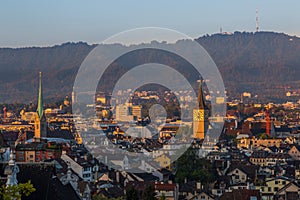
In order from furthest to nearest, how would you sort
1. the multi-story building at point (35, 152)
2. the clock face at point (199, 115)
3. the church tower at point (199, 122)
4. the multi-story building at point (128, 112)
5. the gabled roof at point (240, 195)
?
the multi-story building at point (128, 112), the clock face at point (199, 115), the church tower at point (199, 122), the multi-story building at point (35, 152), the gabled roof at point (240, 195)

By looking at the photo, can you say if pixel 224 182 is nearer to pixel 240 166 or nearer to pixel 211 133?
pixel 240 166

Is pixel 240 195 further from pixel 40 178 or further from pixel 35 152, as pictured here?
pixel 35 152

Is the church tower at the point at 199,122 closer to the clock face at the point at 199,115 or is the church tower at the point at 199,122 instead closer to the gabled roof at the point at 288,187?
the clock face at the point at 199,115

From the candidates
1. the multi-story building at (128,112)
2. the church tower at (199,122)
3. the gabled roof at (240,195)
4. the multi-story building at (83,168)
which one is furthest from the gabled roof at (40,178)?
the multi-story building at (128,112)

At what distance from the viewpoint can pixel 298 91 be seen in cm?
16612

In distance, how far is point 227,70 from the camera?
554 feet

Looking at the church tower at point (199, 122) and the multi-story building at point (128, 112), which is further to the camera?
the multi-story building at point (128, 112)

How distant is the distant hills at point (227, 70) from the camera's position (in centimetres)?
14538

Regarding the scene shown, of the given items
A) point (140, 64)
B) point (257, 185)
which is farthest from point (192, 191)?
point (140, 64)

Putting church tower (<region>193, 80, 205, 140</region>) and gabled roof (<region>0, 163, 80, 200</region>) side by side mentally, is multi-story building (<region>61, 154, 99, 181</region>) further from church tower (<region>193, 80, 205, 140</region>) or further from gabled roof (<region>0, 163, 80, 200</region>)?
church tower (<region>193, 80, 205, 140</region>)

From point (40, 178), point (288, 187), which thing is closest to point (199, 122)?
point (288, 187)

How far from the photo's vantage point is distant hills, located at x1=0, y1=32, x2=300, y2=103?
145 meters

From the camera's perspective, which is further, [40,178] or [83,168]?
[83,168]

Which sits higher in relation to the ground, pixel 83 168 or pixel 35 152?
pixel 35 152
